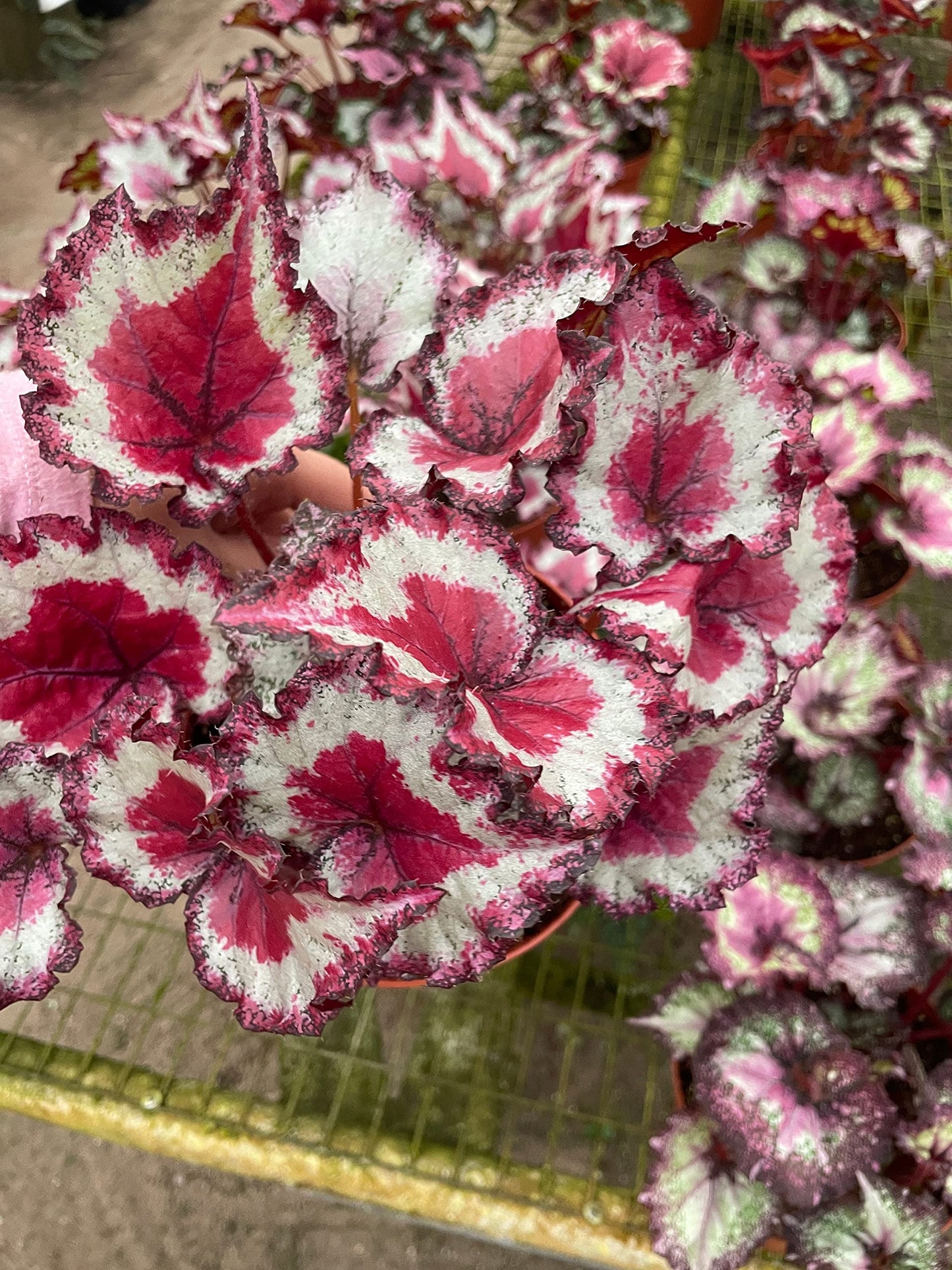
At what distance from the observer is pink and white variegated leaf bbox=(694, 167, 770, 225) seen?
151 centimetres

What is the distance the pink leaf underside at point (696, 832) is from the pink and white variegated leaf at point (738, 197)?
Result: 114cm

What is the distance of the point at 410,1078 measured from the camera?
0.99 m

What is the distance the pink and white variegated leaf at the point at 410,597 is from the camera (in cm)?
47

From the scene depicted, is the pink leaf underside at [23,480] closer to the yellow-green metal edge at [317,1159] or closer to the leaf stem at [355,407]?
the leaf stem at [355,407]

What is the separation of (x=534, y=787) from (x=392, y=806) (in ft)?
0.32

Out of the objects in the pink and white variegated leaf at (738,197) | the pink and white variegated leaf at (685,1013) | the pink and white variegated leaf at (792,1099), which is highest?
the pink and white variegated leaf at (738,197)

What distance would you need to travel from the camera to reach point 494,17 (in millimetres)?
1967

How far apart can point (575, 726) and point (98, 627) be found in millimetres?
321

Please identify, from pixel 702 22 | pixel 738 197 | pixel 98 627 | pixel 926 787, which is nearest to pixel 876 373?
pixel 738 197

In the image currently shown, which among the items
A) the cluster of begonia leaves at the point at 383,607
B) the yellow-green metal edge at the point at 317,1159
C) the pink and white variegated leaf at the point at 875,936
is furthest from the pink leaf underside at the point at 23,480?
the pink and white variegated leaf at the point at 875,936

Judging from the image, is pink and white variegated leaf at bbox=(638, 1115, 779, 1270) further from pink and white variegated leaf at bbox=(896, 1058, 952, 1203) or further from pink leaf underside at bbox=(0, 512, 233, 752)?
pink leaf underside at bbox=(0, 512, 233, 752)

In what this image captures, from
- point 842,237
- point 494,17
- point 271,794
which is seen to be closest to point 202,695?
point 271,794

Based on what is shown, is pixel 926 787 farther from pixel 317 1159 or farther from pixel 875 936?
pixel 317 1159

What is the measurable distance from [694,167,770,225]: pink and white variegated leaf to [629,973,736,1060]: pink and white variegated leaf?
1.16m
